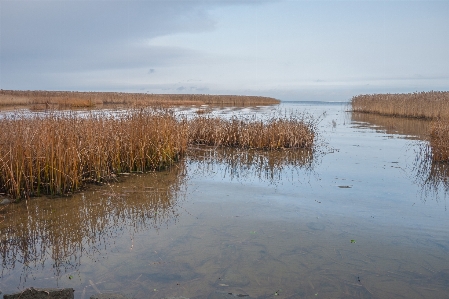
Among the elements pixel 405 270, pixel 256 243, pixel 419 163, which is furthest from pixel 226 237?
pixel 419 163

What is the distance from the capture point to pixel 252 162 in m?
10.3

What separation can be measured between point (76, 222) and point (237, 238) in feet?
8.20

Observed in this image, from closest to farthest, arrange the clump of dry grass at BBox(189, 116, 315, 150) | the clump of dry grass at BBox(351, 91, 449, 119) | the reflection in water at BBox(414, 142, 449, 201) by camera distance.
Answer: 1. the reflection in water at BBox(414, 142, 449, 201)
2. the clump of dry grass at BBox(189, 116, 315, 150)
3. the clump of dry grass at BBox(351, 91, 449, 119)

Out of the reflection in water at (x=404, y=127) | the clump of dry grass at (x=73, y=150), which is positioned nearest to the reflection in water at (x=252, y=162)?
the clump of dry grass at (x=73, y=150)

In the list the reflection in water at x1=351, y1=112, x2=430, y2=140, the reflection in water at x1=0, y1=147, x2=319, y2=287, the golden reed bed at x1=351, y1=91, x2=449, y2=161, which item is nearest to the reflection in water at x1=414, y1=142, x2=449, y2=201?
the golden reed bed at x1=351, y1=91, x2=449, y2=161

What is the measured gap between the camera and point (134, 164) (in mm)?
8781

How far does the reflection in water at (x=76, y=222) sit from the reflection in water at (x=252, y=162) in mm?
2075

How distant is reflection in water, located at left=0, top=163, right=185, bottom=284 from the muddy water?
2 centimetres

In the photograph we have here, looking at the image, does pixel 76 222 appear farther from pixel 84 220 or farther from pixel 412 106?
pixel 412 106

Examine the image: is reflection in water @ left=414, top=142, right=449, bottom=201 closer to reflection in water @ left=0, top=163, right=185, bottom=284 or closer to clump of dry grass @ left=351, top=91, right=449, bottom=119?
reflection in water @ left=0, top=163, right=185, bottom=284

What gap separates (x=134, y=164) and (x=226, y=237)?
181 inches

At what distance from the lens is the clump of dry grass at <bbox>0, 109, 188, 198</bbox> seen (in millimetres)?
6273

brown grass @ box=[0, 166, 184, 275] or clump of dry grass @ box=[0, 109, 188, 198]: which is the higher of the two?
clump of dry grass @ box=[0, 109, 188, 198]

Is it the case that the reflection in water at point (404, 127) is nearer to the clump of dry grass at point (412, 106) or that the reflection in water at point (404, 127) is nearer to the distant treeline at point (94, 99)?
the clump of dry grass at point (412, 106)
